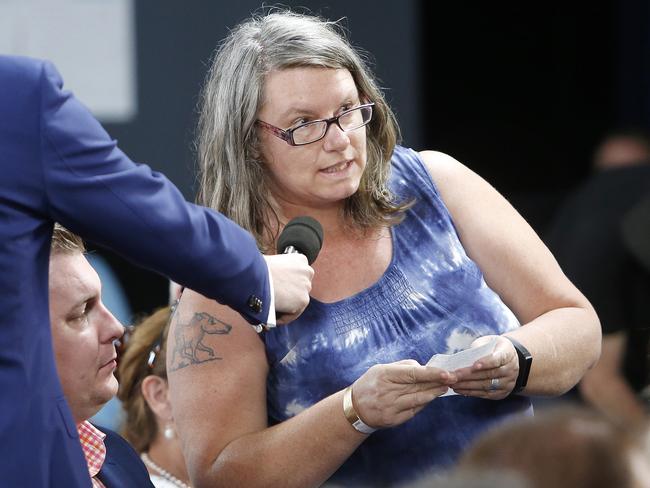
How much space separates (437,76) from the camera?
20.1ft

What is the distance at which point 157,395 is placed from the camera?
307cm

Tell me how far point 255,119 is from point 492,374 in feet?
2.27

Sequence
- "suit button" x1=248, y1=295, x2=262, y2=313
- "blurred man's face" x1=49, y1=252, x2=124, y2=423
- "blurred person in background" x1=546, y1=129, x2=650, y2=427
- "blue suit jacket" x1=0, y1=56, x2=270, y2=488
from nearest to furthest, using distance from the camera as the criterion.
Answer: "blue suit jacket" x1=0, y1=56, x2=270, y2=488 → "suit button" x1=248, y1=295, x2=262, y2=313 → "blurred man's face" x1=49, y1=252, x2=124, y2=423 → "blurred person in background" x1=546, y1=129, x2=650, y2=427

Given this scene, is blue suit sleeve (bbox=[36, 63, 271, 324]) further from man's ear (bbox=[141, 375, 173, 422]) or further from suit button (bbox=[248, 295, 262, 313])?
man's ear (bbox=[141, 375, 173, 422])

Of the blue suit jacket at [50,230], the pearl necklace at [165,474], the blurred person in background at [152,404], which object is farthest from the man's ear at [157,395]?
the blue suit jacket at [50,230]

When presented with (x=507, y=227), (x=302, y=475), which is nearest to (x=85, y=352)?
(x=302, y=475)

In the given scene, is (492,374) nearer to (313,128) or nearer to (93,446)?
(313,128)

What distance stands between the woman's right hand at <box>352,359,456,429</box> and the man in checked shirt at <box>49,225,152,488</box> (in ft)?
1.49

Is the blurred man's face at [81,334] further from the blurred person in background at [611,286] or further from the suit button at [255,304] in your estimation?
the blurred person in background at [611,286]

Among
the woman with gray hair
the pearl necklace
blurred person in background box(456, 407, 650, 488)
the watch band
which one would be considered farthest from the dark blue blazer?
blurred person in background box(456, 407, 650, 488)

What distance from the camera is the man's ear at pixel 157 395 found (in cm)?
305

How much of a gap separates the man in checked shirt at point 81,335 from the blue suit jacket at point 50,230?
0.19 metres

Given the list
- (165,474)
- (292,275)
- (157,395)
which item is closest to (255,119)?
(292,275)

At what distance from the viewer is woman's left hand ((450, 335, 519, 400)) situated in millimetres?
2236
